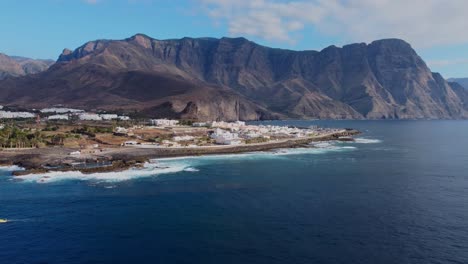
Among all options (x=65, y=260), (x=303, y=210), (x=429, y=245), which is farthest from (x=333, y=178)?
(x=65, y=260)

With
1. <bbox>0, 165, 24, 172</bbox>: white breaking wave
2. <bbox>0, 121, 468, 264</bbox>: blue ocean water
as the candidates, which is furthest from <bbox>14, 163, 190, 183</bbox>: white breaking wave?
<bbox>0, 165, 24, 172</bbox>: white breaking wave

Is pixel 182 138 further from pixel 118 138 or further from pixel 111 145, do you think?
pixel 111 145

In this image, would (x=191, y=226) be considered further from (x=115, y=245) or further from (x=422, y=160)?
(x=422, y=160)

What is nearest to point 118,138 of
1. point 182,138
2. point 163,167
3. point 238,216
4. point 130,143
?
point 130,143

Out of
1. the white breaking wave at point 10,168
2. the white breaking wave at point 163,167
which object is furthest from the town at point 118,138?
the white breaking wave at point 163,167

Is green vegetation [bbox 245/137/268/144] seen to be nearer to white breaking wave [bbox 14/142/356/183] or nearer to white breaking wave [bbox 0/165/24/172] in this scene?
white breaking wave [bbox 14/142/356/183]

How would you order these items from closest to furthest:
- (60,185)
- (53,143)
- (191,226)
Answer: (191,226)
(60,185)
(53,143)
